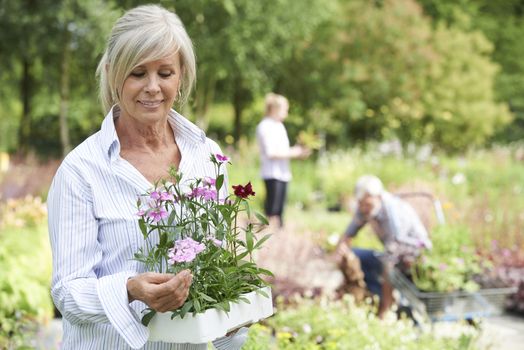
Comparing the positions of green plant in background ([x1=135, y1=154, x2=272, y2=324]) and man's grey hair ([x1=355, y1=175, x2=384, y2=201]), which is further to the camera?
man's grey hair ([x1=355, y1=175, x2=384, y2=201])

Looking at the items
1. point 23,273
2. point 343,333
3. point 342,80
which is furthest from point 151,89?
point 342,80

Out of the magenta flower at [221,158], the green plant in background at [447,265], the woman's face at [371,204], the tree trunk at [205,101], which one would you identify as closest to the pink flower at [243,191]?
the magenta flower at [221,158]

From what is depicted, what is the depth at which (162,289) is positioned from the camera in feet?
5.20

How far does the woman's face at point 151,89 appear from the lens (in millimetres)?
1823

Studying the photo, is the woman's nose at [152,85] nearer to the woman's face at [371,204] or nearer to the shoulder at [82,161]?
the shoulder at [82,161]

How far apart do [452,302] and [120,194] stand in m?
3.74

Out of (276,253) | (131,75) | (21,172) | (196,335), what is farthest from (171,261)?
(21,172)

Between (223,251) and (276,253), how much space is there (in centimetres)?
412

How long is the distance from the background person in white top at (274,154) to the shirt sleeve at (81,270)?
603 centimetres

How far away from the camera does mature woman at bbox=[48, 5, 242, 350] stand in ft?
5.50

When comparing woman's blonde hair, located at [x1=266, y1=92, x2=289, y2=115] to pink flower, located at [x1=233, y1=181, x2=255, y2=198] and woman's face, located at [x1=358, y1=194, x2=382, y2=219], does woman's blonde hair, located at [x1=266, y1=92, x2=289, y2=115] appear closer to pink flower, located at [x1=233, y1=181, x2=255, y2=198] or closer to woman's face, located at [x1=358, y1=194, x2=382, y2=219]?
woman's face, located at [x1=358, y1=194, x2=382, y2=219]

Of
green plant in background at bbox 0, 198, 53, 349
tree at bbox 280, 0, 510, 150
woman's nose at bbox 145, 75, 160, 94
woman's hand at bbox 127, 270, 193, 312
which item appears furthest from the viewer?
tree at bbox 280, 0, 510, 150

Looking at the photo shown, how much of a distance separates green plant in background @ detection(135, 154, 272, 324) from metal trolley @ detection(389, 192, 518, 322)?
10.9 ft

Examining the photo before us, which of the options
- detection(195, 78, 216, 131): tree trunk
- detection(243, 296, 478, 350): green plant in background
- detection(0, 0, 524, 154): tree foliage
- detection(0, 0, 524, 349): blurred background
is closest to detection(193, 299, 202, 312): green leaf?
detection(0, 0, 524, 349): blurred background
